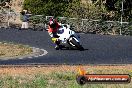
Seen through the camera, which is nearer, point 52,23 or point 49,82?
point 49,82

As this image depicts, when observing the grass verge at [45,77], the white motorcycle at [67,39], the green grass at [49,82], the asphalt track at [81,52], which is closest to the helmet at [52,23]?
the white motorcycle at [67,39]

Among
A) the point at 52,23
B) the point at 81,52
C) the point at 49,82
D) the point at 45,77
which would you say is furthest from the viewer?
the point at 52,23

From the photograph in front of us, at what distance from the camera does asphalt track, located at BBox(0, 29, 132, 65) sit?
21.0 metres

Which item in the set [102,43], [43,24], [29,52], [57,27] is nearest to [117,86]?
[29,52]

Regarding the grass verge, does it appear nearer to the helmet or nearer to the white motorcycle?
the white motorcycle

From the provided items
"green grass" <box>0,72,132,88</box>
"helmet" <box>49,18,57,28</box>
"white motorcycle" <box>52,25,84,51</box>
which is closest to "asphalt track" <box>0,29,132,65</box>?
"white motorcycle" <box>52,25,84,51</box>

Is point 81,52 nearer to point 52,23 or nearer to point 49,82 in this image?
point 52,23

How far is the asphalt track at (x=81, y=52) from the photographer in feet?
68.8

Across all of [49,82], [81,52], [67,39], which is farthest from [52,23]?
[49,82]

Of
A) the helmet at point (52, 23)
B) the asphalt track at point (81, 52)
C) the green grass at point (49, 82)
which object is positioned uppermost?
the green grass at point (49, 82)

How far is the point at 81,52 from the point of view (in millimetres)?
24516

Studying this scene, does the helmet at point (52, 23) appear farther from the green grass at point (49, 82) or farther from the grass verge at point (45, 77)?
the green grass at point (49, 82)

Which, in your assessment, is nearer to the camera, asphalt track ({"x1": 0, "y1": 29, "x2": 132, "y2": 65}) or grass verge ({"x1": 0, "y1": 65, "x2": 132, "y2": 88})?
grass verge ({"x1": 0, "y1": 65, "x2": 132, "y2": 88})

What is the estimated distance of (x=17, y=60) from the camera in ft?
69.1
